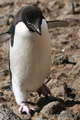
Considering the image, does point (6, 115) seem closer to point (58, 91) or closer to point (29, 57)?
point (29, 57)

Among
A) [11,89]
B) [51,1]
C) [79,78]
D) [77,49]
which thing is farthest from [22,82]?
[51,1]

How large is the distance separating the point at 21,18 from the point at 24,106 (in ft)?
3.10

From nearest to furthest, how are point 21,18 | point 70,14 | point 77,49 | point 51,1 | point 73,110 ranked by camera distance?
point 21,18, point 73,110, point 77,49, point 70,14, point 51,1

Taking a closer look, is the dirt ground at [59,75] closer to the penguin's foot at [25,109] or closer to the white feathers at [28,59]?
the penguin's foot at [25,109]

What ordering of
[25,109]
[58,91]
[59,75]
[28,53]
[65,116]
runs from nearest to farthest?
[65,116]
[28,53]
[25,109]
[58,91]
[59,75]

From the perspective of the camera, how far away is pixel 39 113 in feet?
11.9

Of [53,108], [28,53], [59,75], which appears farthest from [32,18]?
[59,75]

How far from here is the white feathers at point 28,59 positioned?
11.1ft

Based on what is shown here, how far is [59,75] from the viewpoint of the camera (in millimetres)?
4293

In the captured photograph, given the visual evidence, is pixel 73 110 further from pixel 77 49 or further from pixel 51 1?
pixel 51 1

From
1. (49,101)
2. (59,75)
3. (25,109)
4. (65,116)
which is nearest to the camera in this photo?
(65,116)

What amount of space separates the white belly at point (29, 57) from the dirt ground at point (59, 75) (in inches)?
10.8

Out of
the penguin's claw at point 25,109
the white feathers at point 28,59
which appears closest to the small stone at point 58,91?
the white feathers at point 28,59

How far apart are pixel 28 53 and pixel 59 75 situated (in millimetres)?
930
